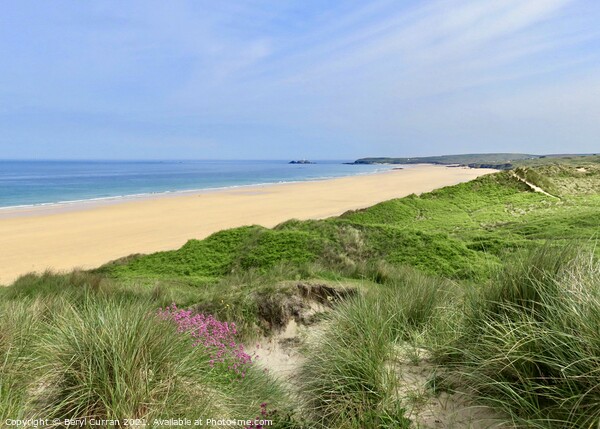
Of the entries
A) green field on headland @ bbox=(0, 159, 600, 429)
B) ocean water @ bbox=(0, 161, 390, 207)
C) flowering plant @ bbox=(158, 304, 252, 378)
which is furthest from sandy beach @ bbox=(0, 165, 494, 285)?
ocean water @ bbox=(0, 161, 390, 207)

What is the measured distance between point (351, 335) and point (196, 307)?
10.1 ft

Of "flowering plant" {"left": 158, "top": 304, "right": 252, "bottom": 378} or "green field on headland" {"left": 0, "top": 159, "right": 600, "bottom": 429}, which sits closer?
"green field on headland" {"left": 0, "top": 159, "right": 600, "bottom": 429}

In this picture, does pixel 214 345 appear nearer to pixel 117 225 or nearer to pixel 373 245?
pixel 373 245

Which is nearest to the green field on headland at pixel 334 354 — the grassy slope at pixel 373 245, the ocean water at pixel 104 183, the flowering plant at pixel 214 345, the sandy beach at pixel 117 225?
the flowering plant at pixel 214 345

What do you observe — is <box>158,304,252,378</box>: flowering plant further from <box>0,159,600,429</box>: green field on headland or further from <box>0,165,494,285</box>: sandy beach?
<box>0,165,494,285</box>: sandy beach

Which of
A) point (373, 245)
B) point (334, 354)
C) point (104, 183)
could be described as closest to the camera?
point (334, 354)

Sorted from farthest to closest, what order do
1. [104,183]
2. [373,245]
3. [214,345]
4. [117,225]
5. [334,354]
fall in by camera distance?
[104,183]
[117,225]
[373,245]
[214,345]
[334,354]

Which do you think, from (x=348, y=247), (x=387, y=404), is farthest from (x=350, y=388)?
(x=348, y=247)

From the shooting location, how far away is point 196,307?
588 centimetres

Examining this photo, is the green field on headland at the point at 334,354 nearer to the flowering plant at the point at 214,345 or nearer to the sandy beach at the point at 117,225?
the flowering plant at the point at 214,345

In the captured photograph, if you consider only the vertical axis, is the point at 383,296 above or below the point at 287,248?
above

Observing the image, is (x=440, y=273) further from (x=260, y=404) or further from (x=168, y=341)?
(x=168, y=341)

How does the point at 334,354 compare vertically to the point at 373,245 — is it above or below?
above

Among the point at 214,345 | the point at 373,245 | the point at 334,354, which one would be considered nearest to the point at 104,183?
the point at 373,245
